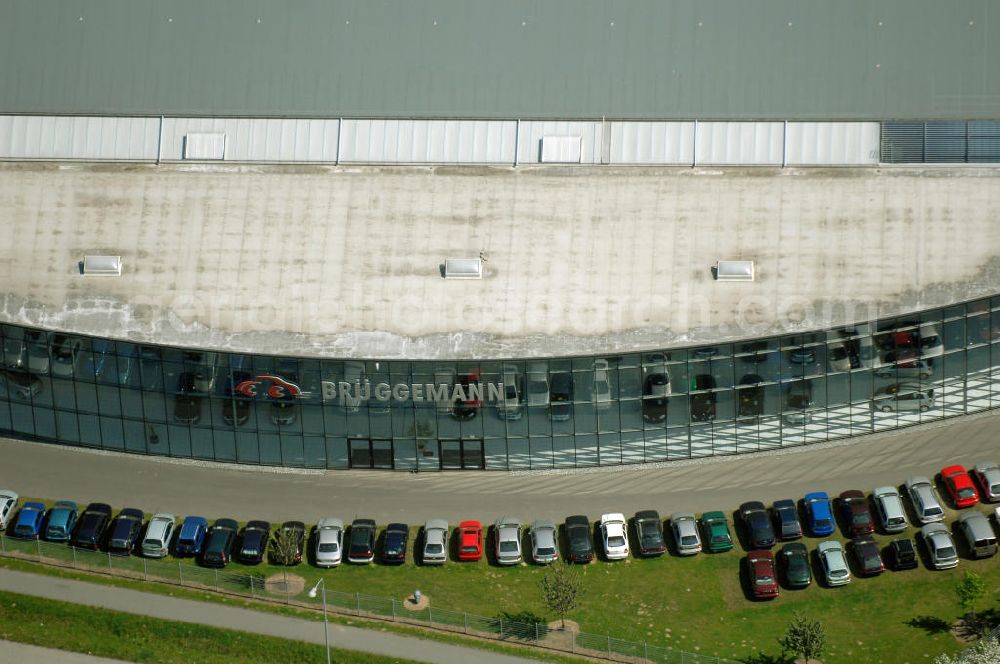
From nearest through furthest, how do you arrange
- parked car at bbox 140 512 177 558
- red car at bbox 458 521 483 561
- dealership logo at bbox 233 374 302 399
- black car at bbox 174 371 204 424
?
red car at bbox 458 521 483 561
parked car at bbox 140 512 177 558
dealership logo at bbox 233 374 302 399
black car at bbox 174 371 204 424

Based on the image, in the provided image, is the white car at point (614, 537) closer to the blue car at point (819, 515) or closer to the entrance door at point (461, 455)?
the entrance door at point (461, 455)

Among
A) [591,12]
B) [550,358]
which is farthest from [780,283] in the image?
[591,12]

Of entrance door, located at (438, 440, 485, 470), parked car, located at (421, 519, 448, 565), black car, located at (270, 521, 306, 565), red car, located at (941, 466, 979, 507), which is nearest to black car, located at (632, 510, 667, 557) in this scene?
entrance door, located at (438, 440, 485, 470)

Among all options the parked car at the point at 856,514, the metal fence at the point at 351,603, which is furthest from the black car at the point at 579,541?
the parked car at the point at 856,514

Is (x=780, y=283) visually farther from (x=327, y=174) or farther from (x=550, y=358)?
(x=327, y=174)

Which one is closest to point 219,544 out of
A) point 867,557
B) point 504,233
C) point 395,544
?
point 395,544

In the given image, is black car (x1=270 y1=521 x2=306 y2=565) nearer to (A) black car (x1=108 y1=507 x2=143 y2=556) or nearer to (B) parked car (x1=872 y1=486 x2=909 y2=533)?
(A) black car (x1=108 y1=507 x2=143 y2=556)
